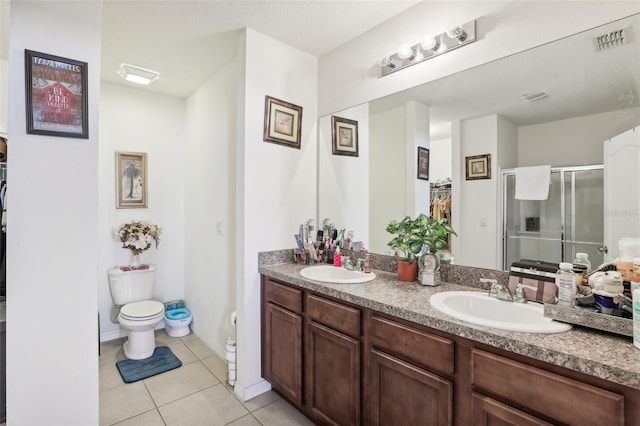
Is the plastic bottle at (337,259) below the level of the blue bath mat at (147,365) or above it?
above

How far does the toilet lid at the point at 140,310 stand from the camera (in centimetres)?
270

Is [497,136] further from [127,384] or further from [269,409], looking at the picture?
[127,384]

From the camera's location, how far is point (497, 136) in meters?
1.70

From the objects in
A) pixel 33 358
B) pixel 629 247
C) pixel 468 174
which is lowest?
pixel 33 358

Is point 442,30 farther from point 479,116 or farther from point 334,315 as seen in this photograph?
point 334,315

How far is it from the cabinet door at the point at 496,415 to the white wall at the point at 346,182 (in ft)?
4.18

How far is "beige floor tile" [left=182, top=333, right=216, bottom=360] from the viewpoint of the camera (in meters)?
2.87

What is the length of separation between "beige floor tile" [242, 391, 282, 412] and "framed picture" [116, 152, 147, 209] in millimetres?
2213

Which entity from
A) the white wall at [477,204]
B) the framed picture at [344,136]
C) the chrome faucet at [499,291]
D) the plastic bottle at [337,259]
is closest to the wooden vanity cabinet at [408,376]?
the chrome faucet at [499,291]

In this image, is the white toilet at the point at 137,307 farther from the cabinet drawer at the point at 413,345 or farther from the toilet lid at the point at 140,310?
the cabinet drawer at the point at 413,345

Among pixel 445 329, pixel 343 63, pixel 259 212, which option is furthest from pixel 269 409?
pixel 343 63

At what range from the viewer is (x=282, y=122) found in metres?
2.39

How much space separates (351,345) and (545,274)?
0.97 meters

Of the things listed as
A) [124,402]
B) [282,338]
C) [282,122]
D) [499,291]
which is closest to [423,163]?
[499,291]
